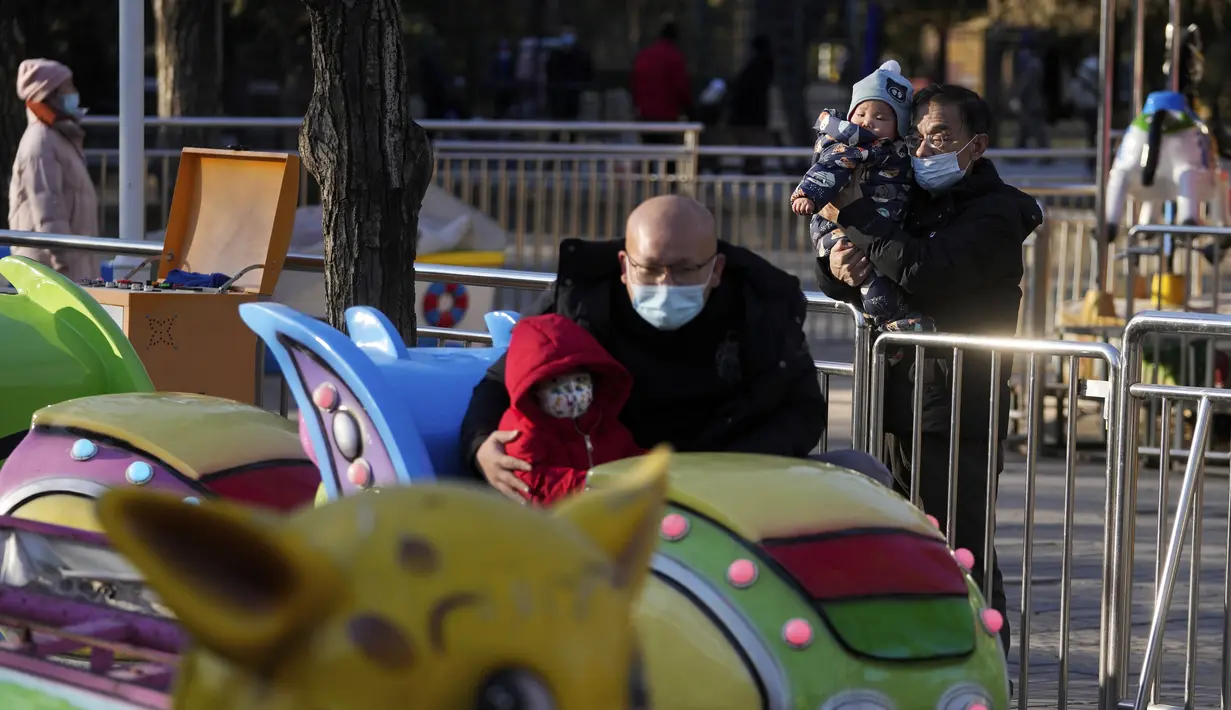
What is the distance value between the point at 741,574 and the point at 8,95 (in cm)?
1172

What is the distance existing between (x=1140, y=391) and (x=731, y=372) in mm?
1551

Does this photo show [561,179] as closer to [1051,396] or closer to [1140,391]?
[1051,396]

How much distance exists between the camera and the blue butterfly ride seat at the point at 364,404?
4.14m

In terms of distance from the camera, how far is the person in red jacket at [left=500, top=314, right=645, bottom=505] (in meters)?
3.91

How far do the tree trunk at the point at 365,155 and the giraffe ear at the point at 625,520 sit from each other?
12.6 feet

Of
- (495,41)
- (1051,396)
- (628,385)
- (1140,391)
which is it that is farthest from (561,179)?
(495,41)

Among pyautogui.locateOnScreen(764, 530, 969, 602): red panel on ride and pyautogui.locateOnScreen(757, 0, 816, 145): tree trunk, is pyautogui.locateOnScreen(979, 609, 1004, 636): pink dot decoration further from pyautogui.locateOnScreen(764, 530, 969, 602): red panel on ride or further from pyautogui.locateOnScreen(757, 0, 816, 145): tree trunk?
pyautogui.locateOnScreen(757, 0, 816, 145): tree trunk

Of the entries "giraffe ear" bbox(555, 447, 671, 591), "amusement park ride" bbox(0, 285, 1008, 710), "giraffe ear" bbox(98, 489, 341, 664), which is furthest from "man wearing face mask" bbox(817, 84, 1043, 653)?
"giraffe ear" bbox(98, 489, 341, 664)

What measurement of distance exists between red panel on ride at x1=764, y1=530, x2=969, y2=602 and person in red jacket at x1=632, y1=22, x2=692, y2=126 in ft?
67.5

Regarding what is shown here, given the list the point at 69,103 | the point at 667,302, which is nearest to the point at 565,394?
the point at 667,302

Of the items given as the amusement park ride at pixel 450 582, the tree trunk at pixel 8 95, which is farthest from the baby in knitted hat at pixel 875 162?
the tree trunk at pixel 8 95

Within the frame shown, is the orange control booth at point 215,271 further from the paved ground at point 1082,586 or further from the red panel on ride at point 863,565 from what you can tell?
the red panel on ride at point 863,565

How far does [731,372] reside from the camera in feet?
13.6

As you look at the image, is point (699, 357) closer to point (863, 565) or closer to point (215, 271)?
point (863, 565)
